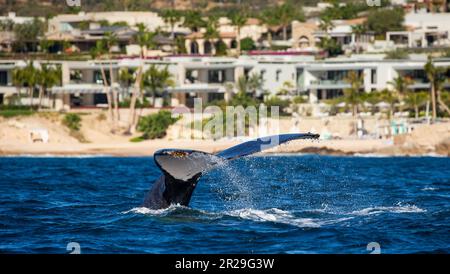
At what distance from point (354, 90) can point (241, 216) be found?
6268 centimetres

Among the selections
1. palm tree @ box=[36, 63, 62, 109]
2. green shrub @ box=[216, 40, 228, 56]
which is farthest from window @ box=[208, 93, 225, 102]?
green shrub @ box=[216, 40, 228, 56]

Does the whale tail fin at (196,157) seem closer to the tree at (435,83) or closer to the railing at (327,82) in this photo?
the tree at (435,83)

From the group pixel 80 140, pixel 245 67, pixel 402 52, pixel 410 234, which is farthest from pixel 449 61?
pixel 410 234

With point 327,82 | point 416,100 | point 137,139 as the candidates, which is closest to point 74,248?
point 137,139

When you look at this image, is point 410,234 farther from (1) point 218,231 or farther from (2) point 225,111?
(2) point 225,111

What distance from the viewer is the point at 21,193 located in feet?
148

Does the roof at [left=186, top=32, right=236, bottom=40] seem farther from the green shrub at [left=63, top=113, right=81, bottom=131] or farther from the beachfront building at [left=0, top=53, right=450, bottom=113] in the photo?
the green shrub at [left=63, top=113, right=81, bottom=131]

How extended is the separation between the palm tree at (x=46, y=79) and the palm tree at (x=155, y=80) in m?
6.92

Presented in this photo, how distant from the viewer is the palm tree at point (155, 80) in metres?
99.6

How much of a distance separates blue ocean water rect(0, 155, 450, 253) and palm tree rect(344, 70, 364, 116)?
38.7m

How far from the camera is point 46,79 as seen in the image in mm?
98062

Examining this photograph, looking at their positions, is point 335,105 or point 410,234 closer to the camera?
point 410,234

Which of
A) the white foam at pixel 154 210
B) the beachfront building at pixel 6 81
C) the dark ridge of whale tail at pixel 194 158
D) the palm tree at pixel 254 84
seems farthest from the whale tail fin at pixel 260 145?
the beachfront building at pixel 6 81
